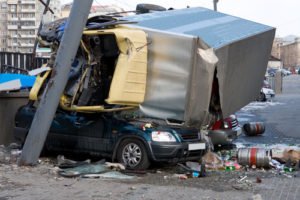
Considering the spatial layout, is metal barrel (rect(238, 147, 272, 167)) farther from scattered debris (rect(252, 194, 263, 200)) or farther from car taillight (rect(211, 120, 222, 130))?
scattered debris (rect(252, 194, 263, 200))

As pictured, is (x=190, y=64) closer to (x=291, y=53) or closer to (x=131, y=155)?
(x=131, y=155)

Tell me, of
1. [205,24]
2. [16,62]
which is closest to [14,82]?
[16,62]

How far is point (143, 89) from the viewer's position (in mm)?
9742

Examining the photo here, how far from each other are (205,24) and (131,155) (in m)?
3.63

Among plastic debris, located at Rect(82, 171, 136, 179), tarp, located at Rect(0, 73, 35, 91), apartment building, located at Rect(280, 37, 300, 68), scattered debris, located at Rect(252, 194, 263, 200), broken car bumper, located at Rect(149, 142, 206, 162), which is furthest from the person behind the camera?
apartment building, located at Rect(280, 37, 300, 68)

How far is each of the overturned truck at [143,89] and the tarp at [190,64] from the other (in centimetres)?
2

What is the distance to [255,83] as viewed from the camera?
44.1 ft

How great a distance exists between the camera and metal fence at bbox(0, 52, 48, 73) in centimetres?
1441

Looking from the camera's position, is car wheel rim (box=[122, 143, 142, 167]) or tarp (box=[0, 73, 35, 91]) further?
tarp (box=[0, 73, 35, 91])

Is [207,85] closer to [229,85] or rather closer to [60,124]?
[229,85]

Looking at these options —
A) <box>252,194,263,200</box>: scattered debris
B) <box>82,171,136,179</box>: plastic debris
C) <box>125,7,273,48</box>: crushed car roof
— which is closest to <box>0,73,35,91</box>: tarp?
<box>125,7,273,48</box>: crushed car roof

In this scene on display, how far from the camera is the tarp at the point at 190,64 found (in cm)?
960

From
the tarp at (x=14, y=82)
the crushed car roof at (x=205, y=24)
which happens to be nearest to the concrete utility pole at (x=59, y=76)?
the crushed car roof at (x=205, y=24)

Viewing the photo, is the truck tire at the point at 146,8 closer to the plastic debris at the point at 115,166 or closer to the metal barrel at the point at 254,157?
the metal barrel at the point at 254,157
